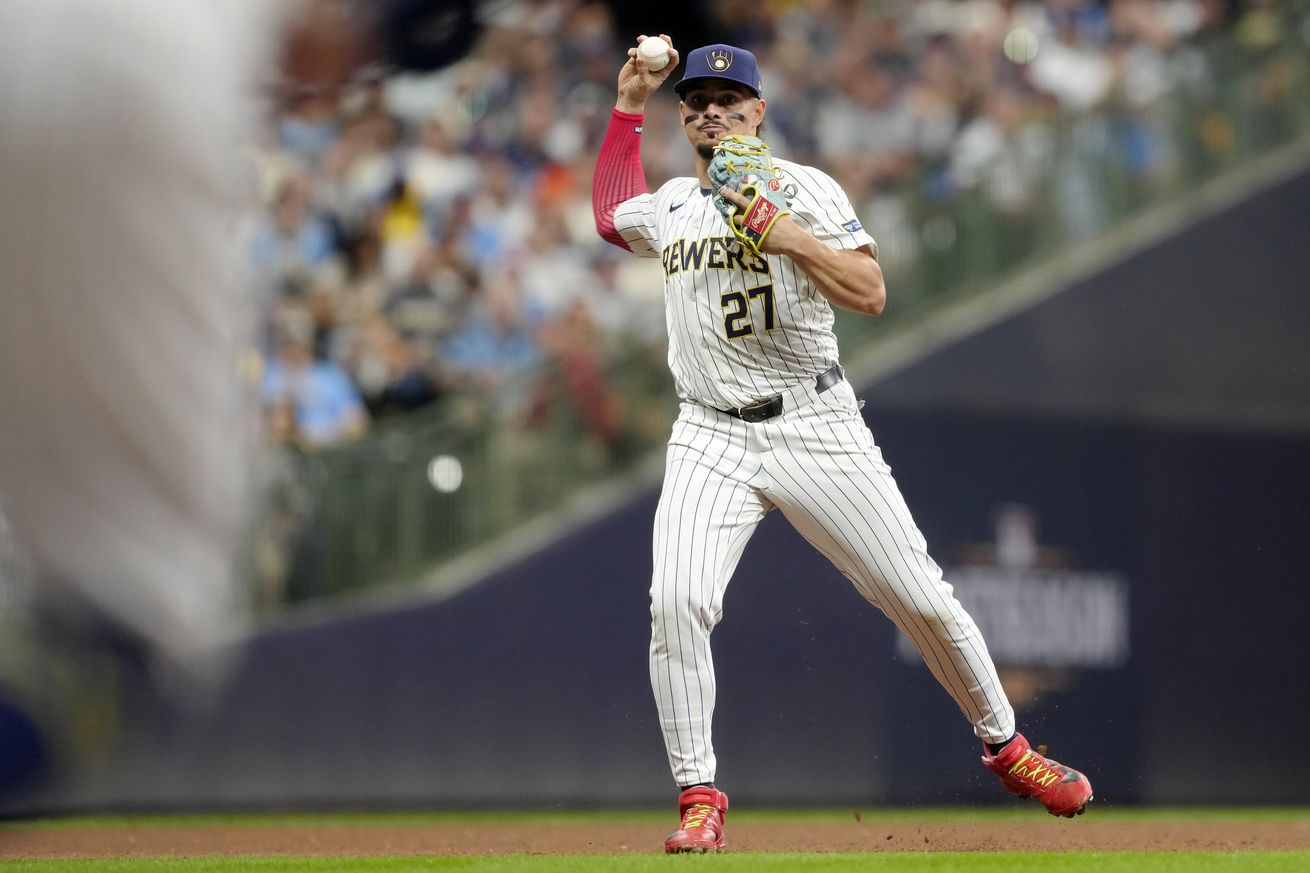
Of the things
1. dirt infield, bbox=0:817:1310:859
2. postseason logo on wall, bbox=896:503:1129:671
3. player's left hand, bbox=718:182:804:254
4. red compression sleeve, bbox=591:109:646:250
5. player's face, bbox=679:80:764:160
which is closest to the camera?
player's left hand, bbox=718:182:804:254

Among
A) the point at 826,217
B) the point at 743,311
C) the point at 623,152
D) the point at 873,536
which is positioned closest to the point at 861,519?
the point at 873,536

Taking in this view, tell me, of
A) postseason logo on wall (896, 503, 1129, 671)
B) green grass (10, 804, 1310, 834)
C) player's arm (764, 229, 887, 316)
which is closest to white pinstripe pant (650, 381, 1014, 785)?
player's arm (764, 229, 887, 316)

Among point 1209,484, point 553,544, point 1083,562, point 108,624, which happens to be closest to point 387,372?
point 553,544

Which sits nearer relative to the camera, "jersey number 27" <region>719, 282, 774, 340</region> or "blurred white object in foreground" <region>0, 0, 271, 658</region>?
"blurred white object in foreground" <region>0, 0, 271, 658</region>

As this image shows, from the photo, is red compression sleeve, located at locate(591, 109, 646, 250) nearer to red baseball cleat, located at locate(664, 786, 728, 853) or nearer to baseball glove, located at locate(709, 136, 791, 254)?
baseball glove, located at locate(709, 136, 791, 254)

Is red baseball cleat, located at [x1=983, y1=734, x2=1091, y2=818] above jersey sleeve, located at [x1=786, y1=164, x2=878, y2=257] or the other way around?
the other way around

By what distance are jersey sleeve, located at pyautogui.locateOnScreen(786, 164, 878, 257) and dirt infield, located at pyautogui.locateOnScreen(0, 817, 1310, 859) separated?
68.7 inches

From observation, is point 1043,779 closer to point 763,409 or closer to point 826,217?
point 763,409

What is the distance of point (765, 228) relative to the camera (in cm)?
438

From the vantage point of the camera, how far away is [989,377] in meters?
9.35

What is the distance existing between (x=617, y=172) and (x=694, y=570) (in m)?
1.33

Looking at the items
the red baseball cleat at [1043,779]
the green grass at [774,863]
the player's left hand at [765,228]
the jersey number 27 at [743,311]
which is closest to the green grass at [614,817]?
the green grass at [774,863]

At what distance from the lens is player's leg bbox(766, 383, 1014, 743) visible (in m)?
4.65

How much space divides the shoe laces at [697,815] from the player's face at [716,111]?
1.72 m
